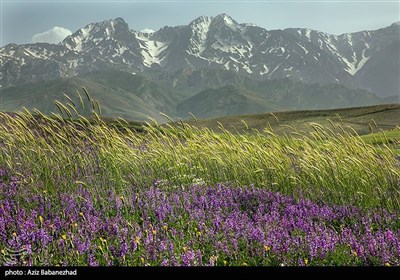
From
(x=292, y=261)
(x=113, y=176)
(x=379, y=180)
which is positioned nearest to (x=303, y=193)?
(x=379, y=180)

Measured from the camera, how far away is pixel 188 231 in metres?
5.64

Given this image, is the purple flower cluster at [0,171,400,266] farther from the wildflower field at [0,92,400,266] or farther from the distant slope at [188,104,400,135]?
the distant slope at [188,104,400,135]

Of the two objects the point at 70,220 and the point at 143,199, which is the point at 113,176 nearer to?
the point at 143,199

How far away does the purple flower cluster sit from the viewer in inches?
189

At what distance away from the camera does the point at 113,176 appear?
9141mm

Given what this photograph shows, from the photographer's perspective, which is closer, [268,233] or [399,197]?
[268,233]

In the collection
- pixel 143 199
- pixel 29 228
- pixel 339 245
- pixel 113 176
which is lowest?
pixel 339 245

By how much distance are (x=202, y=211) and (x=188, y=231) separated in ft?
2.94

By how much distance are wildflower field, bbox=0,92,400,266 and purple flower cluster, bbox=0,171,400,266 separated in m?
0.02

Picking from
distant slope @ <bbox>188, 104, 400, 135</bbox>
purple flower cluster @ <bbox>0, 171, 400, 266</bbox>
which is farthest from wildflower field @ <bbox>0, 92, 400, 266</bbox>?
distant slope @ <bbox>188, 104, 400, 135</bbox>

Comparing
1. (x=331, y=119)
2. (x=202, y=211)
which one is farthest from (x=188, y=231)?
(x=331, y=119)

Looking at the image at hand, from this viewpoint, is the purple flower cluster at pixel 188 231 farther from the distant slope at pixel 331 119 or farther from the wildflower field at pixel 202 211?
the distant slope at pixel 331 119

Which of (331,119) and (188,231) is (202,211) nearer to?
(188,231)
